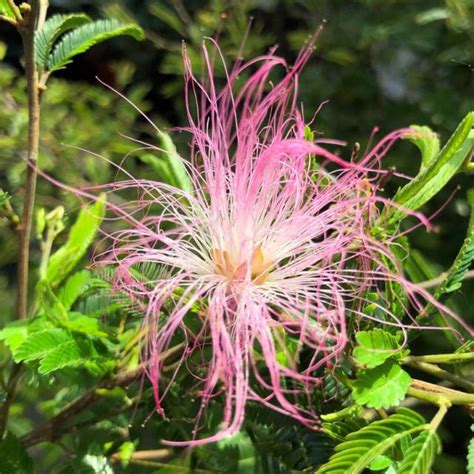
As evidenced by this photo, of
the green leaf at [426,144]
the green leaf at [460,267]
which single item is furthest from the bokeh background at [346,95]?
the green leaf at [460,267]

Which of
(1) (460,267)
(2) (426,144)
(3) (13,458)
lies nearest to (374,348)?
(1) (460,267)

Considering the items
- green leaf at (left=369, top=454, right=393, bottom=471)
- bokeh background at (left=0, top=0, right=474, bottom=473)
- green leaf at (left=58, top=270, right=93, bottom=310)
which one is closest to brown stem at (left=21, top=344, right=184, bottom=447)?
green leaf at (left=58, top=270, right=93, bottom=310)

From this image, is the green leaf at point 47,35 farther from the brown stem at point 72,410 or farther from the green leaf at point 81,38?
the brown stem at point 72,410

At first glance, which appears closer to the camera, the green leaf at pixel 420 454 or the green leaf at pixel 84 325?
the green leaf at pixel 420 454

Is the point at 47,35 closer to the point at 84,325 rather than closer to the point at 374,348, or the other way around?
the point at 84,325

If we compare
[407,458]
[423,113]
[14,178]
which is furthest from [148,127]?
[407,458]

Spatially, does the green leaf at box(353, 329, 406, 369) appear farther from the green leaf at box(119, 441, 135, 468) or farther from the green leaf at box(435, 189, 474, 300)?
the green leaf at box(119, 441, 135, 468)
